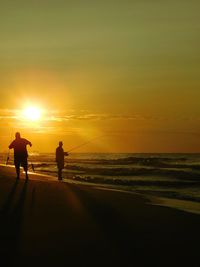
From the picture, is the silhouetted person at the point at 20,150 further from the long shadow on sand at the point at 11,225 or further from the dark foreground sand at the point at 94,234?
the dark foreground sand at the point at 94,234

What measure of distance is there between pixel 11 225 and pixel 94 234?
162 cm

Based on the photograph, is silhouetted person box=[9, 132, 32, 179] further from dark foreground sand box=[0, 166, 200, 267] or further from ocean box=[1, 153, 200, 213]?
dark foreground sand box=[0, 166, 200, 267]

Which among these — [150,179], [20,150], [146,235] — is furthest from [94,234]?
[150,179]

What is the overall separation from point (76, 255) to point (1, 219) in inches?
123

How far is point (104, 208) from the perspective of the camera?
11.0 meters

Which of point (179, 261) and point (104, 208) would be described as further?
point (104, 208)

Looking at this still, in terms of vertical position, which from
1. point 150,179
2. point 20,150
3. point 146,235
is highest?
point 20,150

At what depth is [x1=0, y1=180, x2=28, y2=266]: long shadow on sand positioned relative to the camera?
6.30 m

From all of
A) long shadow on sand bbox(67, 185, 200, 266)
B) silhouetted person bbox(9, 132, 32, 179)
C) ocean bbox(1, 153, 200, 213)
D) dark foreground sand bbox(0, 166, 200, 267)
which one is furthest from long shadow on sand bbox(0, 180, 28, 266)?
ocean bbox(1, 153, 200, 213)

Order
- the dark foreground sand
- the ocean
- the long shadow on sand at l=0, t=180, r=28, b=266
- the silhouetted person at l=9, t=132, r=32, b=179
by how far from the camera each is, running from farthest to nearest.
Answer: the ocean < the silhouetted person at l=9, t=132, r=32, b=179 < the long shadow on sand at l=0, t=180, r=28, b=266 < the dark foreground sand

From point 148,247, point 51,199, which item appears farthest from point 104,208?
point 148,247

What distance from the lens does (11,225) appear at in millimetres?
8375

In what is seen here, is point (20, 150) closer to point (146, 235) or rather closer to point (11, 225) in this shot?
point (11, 225)

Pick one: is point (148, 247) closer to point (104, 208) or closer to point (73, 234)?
point (73, 234)
